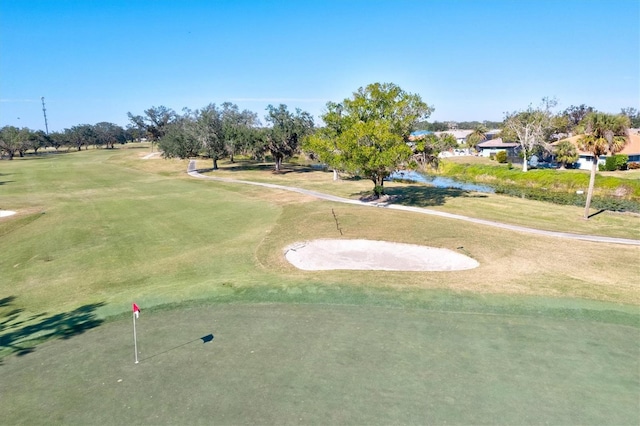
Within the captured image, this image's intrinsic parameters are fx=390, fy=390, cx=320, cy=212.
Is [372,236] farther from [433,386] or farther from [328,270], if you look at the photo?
[433,386]

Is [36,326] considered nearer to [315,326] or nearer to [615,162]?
[315,326]

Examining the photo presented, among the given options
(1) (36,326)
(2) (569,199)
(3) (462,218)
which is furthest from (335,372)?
(2) (569,199)

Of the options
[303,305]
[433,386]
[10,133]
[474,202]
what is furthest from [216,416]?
[10,133]

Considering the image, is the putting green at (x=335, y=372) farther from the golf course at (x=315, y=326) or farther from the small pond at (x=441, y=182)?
the small pond at (x=441, y=182)

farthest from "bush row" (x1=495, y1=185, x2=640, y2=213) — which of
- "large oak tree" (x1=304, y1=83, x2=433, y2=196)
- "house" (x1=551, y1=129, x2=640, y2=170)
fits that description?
"large oak tree" (x1=304, y1=83, x2=433, y2=196)

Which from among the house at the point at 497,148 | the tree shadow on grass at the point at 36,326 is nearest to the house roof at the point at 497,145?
the house at the point at 497,148
